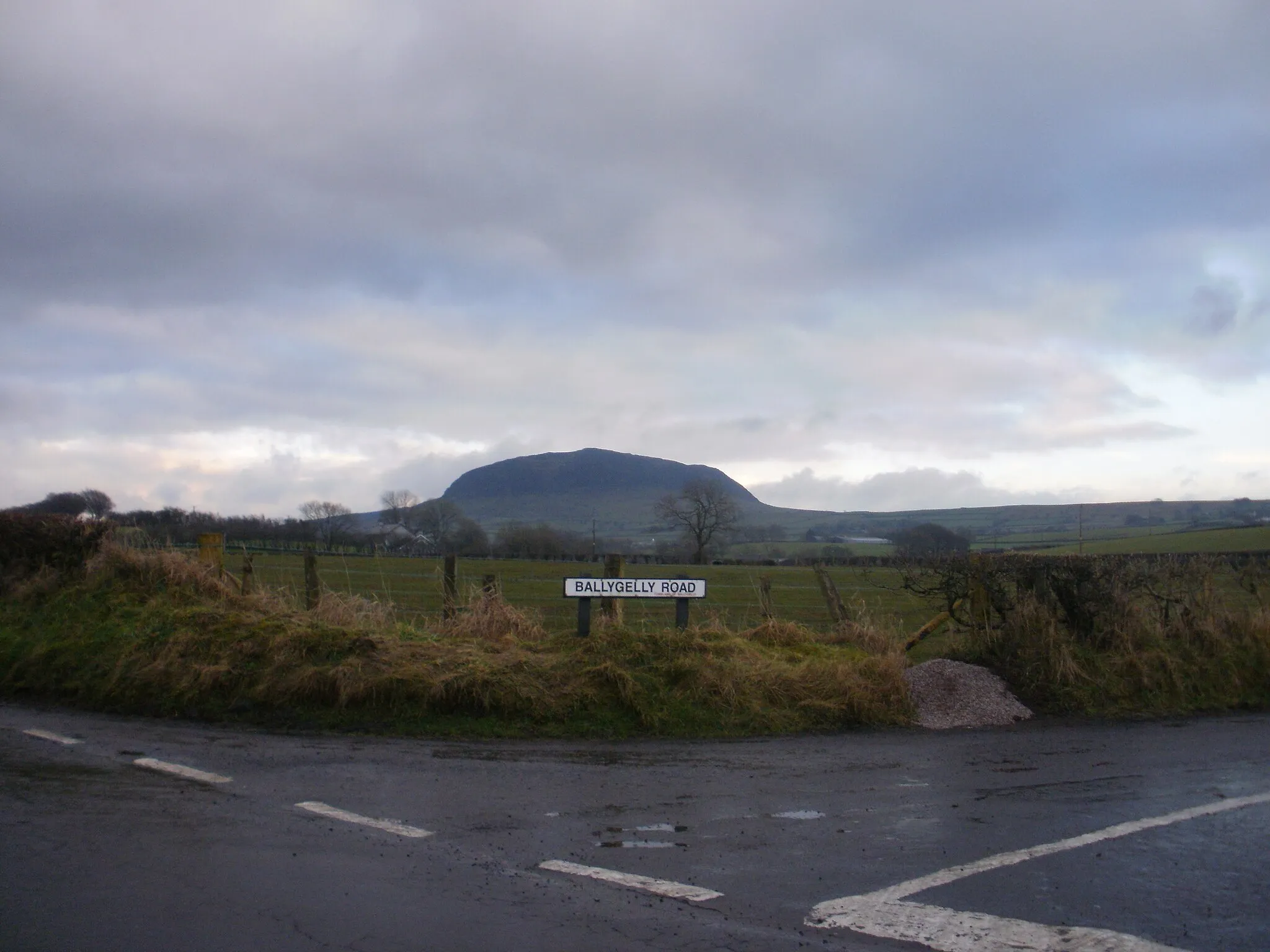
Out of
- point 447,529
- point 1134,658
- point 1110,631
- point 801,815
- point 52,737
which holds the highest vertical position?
point 447,529

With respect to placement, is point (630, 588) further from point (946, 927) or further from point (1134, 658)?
point (946, 927)

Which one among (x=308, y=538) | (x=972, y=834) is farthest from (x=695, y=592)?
(x=308, y=538)

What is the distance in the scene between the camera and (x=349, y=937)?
4750mm

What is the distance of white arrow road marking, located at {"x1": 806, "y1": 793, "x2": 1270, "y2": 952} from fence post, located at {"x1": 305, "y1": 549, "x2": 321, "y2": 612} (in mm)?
11169

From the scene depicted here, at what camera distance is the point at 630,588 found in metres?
13.1

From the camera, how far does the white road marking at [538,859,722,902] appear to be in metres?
5.46

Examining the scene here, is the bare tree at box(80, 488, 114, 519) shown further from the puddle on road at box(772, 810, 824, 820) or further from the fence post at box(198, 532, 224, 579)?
the puddle on road at box(772, 810, 824, 820)

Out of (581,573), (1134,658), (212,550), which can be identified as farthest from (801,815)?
(581,573)

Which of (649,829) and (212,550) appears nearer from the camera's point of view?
(649,829)

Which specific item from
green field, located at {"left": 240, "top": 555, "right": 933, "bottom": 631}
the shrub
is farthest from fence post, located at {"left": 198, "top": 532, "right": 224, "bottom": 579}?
the shrub

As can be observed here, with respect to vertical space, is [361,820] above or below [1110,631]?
below

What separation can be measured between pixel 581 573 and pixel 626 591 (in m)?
17.1

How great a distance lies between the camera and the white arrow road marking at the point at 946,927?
15.6 feet

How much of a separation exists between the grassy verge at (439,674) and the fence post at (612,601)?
0.72m
